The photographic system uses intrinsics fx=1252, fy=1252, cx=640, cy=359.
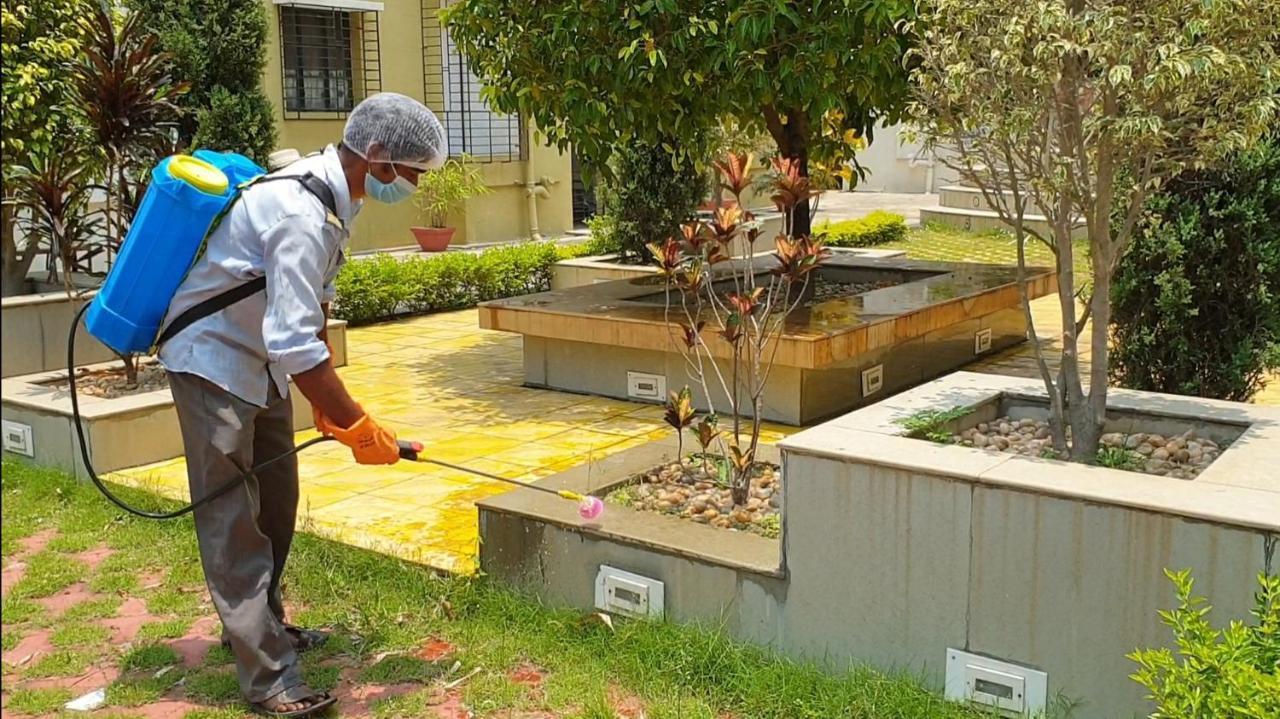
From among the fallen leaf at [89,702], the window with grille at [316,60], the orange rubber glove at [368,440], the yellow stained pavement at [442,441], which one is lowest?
the fallen leaf at [89,702]

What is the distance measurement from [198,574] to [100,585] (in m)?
0.32

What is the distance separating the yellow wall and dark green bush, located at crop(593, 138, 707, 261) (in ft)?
12.6

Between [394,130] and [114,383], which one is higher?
[394,130]

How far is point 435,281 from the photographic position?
35.4ft

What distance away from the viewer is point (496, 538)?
159 inches

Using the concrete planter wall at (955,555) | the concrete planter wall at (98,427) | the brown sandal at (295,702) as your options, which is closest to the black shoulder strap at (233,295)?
the brown sandal at (295,702)

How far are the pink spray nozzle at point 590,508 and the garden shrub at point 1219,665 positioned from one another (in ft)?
5.39

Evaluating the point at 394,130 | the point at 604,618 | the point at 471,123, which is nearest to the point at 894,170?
the point at 471,123

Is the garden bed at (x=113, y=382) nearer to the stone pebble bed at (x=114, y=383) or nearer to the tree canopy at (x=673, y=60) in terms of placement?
the stone pebble bed at (x=114, y=383)

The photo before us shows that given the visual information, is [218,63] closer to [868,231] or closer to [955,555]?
[955,555]

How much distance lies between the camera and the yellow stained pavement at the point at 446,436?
492cm

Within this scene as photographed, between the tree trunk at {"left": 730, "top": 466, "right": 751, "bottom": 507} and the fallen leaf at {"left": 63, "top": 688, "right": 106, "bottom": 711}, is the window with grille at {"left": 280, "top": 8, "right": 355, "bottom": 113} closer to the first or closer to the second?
the tree trunk at {"left": 730, "top": 466, "right": 751, "bottom": 507}

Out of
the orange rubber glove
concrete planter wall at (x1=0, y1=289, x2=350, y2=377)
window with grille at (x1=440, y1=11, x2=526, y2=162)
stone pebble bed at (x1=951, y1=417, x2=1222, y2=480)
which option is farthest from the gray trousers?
window with grille at (x1=440, y1=11, x2=526, y2=162)

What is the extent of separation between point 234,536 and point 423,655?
0.68 metres
